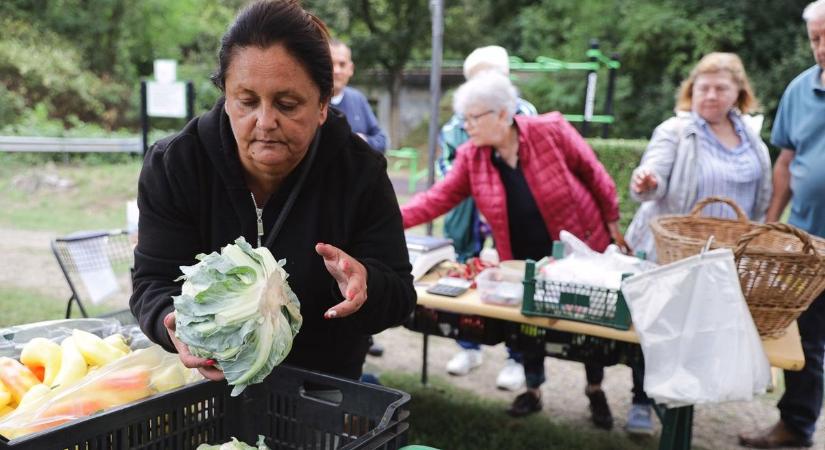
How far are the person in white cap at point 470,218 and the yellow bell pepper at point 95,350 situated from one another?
301 centimetres

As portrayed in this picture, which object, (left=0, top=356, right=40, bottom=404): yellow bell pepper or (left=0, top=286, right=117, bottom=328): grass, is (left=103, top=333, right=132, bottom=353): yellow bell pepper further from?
(left=0, top=286, right=117, bottom=328): grass

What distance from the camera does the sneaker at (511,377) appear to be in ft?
14.5

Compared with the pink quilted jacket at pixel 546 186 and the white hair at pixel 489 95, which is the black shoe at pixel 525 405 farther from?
the white hair at pixel 489 95

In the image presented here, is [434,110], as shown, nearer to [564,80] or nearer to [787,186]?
[787,186]

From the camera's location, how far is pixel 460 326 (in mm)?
3100

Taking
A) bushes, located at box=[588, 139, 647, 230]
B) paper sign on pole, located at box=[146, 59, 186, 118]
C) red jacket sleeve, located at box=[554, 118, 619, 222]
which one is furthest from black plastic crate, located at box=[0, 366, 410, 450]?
bushes, located at box=[588, 139, 647, 230]

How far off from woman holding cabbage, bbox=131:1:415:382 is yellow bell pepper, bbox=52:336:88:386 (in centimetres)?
19

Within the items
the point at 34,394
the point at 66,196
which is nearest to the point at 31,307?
the point at 34,394

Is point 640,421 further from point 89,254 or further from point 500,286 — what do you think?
point 89,254

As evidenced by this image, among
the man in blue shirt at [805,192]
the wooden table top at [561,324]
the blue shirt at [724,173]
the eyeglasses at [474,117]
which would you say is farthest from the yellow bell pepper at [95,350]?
the man in blue shirt at [805,192]

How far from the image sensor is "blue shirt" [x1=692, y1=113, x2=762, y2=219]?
3396 mm

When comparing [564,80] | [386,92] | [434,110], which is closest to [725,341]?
[434,110]

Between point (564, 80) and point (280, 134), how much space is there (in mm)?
17905

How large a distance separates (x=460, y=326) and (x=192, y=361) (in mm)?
1920
